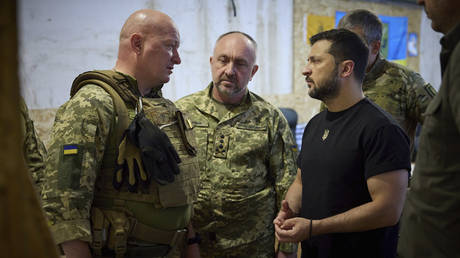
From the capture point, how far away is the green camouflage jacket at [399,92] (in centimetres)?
212

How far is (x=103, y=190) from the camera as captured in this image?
1.29m

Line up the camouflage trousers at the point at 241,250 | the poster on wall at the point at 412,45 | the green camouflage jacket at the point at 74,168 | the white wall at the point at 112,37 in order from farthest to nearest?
the poster on wall at the point at 412,45
the white wall at the point at 112,37
the camouflage trousers at the point at 241,250
the green camouflage jacket at the point at 74,168

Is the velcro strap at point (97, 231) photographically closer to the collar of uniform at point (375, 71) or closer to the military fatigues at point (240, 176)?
the military fatigues at point (240, 176)

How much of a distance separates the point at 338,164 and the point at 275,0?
2914 millimetres

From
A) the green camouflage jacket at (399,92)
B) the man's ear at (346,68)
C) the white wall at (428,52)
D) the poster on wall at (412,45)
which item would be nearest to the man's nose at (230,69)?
the man's ear at (346,68)

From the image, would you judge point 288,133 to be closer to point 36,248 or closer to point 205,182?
point 205,182

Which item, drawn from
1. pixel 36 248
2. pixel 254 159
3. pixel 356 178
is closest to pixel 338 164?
pixel 356 178

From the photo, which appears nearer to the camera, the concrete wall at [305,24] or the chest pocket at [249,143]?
the chest pocket at [249,143]

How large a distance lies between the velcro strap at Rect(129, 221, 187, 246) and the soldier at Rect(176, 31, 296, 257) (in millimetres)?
533

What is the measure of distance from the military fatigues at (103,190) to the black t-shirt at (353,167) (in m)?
0.52

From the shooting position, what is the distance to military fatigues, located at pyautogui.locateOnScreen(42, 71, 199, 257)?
45.4 inches

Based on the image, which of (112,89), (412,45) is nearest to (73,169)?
(112,89)

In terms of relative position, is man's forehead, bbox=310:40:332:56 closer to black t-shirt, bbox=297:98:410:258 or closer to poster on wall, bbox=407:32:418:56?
black t-shirt, bbox=297:98:410:258

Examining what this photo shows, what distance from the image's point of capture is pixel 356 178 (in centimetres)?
138
